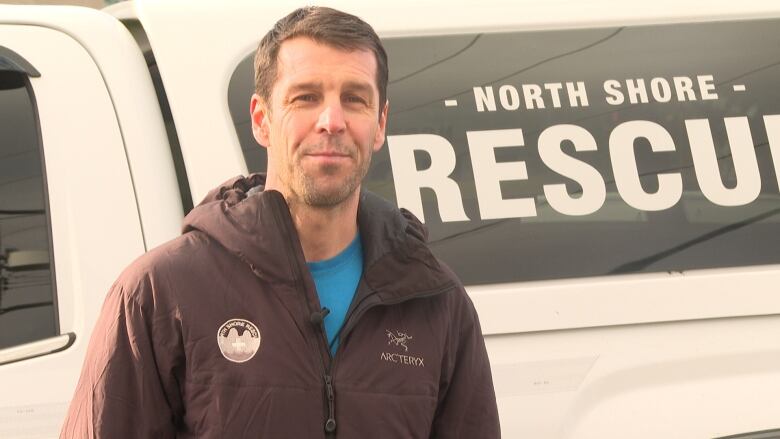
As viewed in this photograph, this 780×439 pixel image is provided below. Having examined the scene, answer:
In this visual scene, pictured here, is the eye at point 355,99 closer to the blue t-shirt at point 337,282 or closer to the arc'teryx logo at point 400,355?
the blue t-shirt at point 337,282

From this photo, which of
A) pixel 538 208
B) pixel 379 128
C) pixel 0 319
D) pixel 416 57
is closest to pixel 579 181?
pixel 538 208

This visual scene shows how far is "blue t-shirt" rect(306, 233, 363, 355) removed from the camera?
1.74 m

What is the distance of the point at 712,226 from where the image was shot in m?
2.53

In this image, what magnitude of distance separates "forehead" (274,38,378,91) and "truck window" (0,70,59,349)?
0.90m

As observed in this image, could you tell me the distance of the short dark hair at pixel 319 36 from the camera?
5.66 feet

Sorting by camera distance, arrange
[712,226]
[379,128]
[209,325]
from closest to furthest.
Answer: [209,325]
[379,128]
[712,226]

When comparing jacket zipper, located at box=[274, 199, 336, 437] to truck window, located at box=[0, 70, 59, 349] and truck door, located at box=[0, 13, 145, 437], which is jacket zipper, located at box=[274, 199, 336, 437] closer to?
truck door, located at box=[0, 13, 145, 437]

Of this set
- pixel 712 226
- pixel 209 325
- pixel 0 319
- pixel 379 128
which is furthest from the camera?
pixel 712 226

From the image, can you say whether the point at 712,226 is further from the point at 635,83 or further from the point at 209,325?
the point at 209,325

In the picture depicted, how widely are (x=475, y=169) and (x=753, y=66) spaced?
760mm

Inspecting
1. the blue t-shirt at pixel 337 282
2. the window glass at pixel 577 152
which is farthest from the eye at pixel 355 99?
the window glass at pixel 577 152

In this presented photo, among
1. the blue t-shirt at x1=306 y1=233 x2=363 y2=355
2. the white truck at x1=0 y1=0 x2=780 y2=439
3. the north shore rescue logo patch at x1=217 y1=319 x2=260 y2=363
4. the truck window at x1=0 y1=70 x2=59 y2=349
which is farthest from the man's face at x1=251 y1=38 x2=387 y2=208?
the truck window at x1=0 y1=70 x2=59 y2=349

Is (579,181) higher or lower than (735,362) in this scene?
higher

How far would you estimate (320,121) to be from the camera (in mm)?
1681
